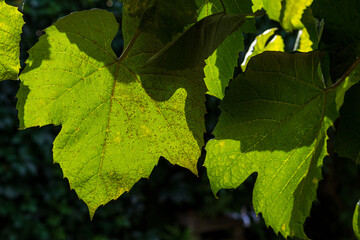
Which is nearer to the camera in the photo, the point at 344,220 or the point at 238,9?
the point at 238,9

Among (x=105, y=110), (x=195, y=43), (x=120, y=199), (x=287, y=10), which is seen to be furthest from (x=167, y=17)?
(x=120, y=199)

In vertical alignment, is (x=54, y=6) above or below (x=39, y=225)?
above

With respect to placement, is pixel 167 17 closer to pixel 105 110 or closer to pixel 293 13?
pixel 105 110

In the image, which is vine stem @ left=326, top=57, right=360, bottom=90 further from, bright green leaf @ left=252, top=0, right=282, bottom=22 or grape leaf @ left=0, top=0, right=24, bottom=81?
grape leaf @ left=0, top=0, right=24, bottom=81

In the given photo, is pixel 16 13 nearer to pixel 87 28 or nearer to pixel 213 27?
pixel 87 28

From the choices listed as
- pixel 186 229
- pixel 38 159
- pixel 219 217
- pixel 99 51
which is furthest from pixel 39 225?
pixel 99 51

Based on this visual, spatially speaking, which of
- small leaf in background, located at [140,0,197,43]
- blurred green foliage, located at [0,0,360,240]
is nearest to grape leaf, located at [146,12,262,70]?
small leaf in background, located at [140,0,197,43]
